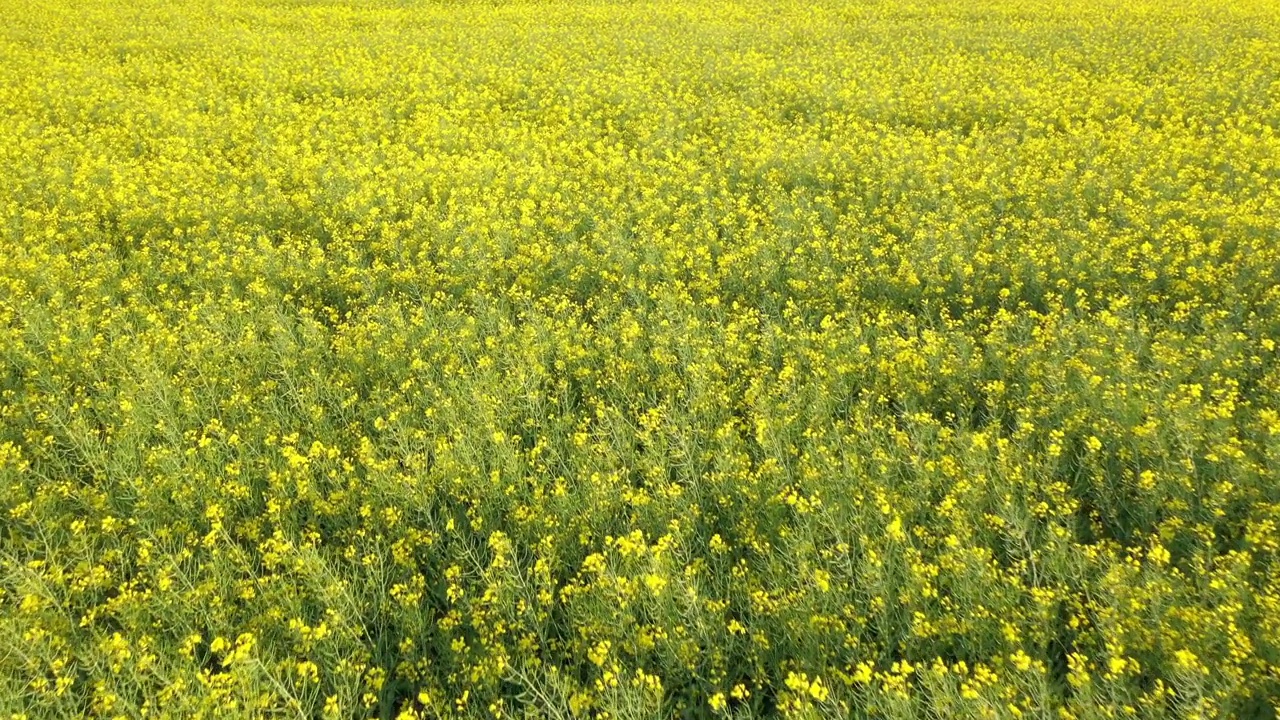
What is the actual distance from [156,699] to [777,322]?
468cm

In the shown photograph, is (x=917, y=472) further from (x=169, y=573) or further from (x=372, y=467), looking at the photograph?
(x=169, y=573)

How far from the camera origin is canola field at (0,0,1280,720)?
128 inches

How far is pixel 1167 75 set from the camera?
12383 mm

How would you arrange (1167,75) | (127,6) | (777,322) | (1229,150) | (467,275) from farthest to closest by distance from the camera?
(127,6) < (1167,75) < (1229,150) < (467,275) < (777,322)

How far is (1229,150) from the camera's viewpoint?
8.66m

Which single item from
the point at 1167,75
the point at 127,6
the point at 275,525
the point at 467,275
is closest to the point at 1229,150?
the point at 1167,75

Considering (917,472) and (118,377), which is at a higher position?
(917,472)

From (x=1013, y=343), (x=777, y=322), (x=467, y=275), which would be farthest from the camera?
(x=467, y=275)

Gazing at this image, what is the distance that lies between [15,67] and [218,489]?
1708cm

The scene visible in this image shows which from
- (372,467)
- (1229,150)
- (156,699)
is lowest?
(156,699)

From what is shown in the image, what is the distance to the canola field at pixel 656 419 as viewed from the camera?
10.7ft

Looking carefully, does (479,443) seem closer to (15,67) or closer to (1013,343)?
(1013,343)

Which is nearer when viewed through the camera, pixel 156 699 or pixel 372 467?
pixel 156 699

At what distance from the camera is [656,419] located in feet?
15.3
